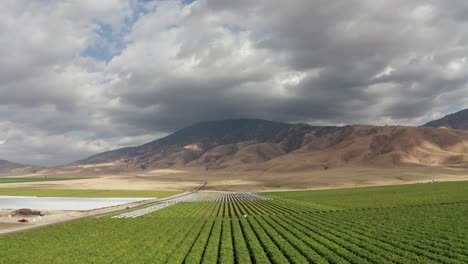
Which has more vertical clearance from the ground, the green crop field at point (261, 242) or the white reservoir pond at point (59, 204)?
the green crop field at point (261, 242)

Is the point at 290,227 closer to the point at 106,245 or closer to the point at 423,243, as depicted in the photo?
the point at 423,243

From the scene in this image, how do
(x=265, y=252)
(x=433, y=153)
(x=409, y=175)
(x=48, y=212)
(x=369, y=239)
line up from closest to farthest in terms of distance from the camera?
(x=265, y=252)
(x=369, y=239)
(x=48, y=212)
(x=409, y=175)
(x=433, y=153)

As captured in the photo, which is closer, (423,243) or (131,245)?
(423,243)

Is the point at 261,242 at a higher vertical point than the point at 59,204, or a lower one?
higher

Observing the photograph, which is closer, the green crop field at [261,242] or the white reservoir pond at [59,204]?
the green crop field at [261,242]

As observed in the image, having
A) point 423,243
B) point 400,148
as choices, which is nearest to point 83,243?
point 423,243

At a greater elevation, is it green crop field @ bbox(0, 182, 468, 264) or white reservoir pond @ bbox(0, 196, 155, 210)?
green crop field @ bbox(0, 182, 468, 264)

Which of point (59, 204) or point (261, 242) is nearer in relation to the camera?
point (261, 242)

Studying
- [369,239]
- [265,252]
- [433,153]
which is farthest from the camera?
[433,153]

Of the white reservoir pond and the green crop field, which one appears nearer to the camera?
the green crop field

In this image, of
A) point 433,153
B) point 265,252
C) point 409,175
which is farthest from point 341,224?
point 433,153
